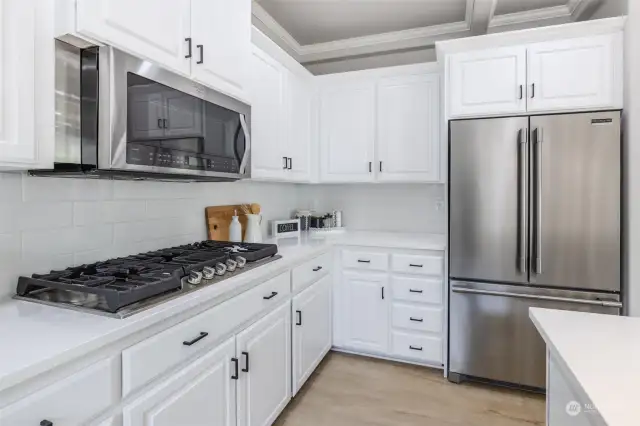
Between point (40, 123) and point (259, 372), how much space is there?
54.7 inches

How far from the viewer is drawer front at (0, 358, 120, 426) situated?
82cm

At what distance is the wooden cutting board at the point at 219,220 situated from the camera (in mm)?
2395

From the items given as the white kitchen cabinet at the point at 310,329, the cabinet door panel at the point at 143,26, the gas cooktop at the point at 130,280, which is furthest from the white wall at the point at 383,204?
the cabinet door panel at the point at 143,26

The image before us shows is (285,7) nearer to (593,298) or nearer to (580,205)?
(580,205)

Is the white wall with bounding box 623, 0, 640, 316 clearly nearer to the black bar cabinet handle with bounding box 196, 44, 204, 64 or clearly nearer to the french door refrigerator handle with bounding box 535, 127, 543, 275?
the french door refrigerator handle with bounding box 535, 127, 543, 275

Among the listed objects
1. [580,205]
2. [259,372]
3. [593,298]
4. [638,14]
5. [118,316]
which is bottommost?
[259,372]

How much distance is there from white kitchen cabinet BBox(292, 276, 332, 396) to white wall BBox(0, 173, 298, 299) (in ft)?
2.65

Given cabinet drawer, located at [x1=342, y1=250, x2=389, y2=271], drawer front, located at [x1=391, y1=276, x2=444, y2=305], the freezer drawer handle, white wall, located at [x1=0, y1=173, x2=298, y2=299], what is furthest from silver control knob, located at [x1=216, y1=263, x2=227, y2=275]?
the freezer drawer handle

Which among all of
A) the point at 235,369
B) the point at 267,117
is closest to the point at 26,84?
the point at 235,369

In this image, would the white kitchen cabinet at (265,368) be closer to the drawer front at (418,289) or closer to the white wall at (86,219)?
the white wall at (86,219)

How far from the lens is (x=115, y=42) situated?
128cm

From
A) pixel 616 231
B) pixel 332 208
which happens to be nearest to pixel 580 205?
pixel 616 231

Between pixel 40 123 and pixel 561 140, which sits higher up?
pixel 561 140

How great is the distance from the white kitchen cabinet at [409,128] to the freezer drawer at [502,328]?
1.03 metres
